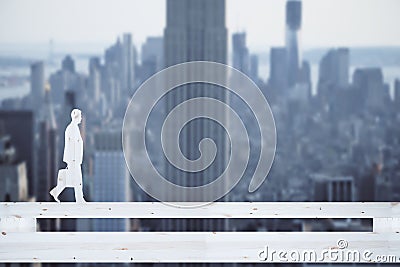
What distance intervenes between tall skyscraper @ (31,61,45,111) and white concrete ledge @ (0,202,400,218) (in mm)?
4642

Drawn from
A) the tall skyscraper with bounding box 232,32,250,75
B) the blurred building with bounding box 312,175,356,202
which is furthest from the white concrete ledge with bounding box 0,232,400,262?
the blurred building with bounding box 312,175,356,202

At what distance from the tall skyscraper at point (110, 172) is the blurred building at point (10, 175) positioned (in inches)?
31.8

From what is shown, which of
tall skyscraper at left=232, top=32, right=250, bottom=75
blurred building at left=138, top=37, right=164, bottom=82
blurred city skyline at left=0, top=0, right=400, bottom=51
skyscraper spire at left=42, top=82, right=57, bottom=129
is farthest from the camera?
skyscraper spire at left=42, top=82, right=57, bottom=129

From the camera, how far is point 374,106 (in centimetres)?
769

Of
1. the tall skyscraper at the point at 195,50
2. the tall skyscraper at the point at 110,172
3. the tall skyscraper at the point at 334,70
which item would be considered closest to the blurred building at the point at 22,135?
the tall skyscraper at the point at 110,172

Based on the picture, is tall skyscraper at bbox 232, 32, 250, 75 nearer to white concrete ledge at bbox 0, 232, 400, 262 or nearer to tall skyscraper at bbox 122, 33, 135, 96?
tall skyscraper at bbox 122, 33, 135, 96

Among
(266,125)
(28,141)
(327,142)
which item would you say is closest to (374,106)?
(327,142)

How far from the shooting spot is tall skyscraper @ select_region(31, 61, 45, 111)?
7.16 metres

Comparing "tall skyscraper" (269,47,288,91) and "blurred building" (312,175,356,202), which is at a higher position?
"tall skyscraper" (269,47,288,91)

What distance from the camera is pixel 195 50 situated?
7.98 m

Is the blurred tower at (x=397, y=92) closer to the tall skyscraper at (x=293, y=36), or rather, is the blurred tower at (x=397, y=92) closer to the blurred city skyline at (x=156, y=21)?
the blurred city skyline at (x=156, y=21)

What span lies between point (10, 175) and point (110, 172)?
44.3 inches

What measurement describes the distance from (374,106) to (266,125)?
4885 millimetres

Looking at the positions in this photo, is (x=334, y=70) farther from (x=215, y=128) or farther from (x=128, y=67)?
(x=128, y=67)
